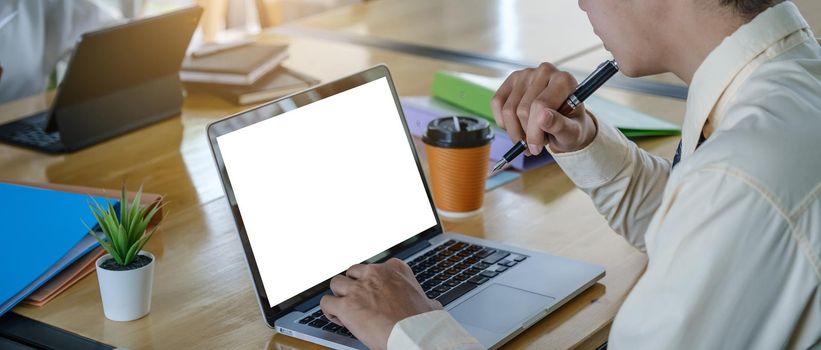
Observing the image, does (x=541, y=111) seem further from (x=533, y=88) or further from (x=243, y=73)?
(x=243, y=73)

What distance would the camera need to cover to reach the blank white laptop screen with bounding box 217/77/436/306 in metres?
1.25

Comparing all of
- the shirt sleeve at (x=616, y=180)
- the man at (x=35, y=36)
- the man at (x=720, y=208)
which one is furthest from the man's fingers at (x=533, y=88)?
the man at (x=35, y=36)

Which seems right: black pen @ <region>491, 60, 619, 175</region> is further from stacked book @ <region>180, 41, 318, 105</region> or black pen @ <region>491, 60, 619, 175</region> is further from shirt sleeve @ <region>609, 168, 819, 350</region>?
stacked book @ <region>180, 41, 318, 105</region>

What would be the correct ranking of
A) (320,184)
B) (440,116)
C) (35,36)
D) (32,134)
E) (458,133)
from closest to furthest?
(320,184) < (458,133) < (440,116) < (32,134) < (35,36)

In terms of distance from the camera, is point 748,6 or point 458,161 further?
point 458,161

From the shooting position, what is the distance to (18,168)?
1.78m

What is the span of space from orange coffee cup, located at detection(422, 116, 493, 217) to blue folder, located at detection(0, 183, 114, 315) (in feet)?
1.64

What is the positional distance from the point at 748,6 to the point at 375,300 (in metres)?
0.51

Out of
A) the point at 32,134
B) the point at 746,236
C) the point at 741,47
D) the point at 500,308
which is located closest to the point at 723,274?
the point at 746,236

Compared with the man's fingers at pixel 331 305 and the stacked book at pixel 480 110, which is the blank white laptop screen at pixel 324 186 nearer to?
the man's fingers at pixel 331 305

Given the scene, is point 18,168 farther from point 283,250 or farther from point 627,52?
point 627,52

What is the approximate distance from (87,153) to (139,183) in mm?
209

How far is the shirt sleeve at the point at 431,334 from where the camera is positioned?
3.50 ft

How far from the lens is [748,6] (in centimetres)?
102
